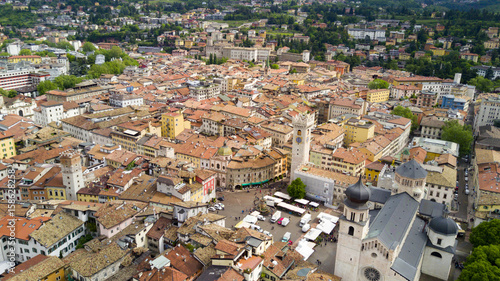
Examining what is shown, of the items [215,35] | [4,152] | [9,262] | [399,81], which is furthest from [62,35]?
[9,262]

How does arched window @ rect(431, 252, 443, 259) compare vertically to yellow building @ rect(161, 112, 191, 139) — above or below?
below

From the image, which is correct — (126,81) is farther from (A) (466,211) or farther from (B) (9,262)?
(A) (466,211)

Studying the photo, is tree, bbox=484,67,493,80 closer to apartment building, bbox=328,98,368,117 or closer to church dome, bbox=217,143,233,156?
apartment building, bbox=328,98,368,117

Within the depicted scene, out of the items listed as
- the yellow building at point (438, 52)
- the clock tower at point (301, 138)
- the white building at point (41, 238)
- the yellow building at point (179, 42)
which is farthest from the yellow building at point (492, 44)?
the white building at point (41, 238)

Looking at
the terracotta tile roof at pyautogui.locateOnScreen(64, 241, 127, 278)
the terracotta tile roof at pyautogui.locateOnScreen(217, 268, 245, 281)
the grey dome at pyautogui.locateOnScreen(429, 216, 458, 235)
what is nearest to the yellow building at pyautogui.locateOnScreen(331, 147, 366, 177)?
the grey dome at pyautogui.locateOnScreen(429, 216, 458, 235)

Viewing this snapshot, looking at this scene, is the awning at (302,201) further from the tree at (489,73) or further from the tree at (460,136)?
the tree at (489,73)
